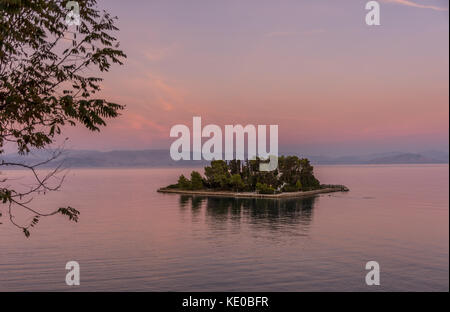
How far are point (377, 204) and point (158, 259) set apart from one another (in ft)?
332

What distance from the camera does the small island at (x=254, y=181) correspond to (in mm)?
155425

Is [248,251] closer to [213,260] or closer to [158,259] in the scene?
[213,260]

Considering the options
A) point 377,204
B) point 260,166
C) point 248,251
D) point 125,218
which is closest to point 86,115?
point 248,251

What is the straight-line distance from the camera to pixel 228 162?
16950 centimetres

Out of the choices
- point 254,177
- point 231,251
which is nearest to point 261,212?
point 231,251

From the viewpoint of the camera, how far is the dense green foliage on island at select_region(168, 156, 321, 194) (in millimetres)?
158600

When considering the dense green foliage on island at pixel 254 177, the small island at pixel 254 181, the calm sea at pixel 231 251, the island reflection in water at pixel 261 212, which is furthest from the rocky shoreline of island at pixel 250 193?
the calm sea at pixel 231 251

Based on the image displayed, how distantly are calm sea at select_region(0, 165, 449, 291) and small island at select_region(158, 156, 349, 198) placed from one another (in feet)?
159

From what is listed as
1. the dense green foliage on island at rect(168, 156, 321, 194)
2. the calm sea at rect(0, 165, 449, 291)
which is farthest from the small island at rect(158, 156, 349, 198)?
→ the calm sea at rect(0, 165, 449, 291)

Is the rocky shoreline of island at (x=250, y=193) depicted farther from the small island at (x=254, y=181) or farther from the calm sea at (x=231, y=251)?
the calm sea at (x=231, y=251)

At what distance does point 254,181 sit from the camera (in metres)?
162

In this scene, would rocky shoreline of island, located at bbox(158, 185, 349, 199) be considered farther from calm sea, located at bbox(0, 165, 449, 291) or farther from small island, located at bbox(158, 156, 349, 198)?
calm sea, located at bbox(0, 165, 449, 291)

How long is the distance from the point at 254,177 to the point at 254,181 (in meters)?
1.89

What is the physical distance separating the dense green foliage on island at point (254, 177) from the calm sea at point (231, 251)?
170 ft
